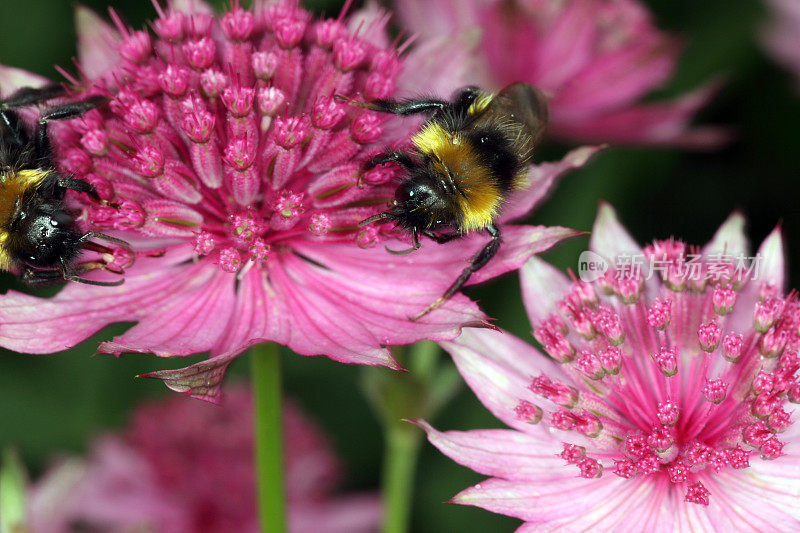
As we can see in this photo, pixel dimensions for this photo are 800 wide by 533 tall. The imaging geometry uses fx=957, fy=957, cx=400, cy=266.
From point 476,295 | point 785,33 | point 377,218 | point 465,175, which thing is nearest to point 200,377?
point 377,218

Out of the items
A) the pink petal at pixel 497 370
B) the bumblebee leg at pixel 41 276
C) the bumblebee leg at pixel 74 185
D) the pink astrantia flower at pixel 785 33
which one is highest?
the pink astrantia flower at pixel 785 33

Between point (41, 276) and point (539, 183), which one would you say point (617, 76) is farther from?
point (41, 276)

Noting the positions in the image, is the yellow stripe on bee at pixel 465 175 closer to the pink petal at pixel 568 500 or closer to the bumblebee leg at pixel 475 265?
the bumblebee leg at pixel 475 265

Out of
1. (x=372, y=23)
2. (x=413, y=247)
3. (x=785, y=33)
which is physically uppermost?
(x=785, y=33)

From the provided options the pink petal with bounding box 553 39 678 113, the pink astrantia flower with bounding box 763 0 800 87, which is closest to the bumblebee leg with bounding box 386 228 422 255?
the pink petal with bounding box 553 39 678 113

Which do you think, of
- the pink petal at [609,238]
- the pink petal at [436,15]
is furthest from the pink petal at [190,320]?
the pink petal at [436,15]

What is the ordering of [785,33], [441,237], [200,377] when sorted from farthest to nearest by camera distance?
[785,33] → [441,237] → [200,377]
